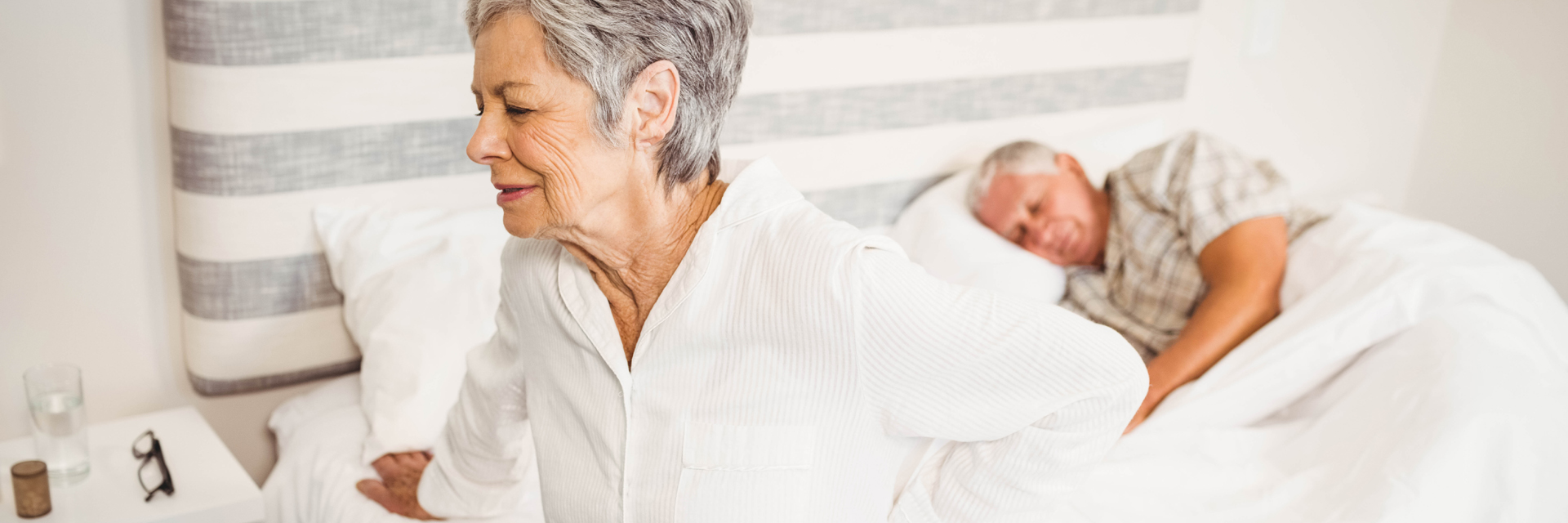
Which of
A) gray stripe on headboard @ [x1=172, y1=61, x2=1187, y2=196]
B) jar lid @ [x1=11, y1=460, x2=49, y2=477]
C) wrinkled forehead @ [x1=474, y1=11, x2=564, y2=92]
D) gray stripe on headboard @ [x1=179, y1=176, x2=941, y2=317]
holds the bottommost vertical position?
jar lid @ [x1=11, y1=460, x2=49, y2=477]

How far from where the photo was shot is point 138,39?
59.3 inches

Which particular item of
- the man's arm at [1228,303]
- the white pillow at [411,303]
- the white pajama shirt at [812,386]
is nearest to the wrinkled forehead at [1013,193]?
the man's arm at [1228,303]

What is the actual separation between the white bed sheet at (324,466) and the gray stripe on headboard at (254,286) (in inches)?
6.0

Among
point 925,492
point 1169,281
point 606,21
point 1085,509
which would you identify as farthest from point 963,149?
point 606,21

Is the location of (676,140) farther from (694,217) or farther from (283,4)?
(283,4)

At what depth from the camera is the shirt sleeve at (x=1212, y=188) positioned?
1.89 m

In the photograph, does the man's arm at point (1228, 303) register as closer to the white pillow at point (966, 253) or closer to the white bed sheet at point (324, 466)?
the white pillow at point (966, 253)

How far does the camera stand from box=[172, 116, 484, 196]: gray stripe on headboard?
1.53 metres

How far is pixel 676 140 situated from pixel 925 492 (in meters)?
0.43

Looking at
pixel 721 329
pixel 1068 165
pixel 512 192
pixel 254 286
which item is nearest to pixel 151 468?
pixel 254 286

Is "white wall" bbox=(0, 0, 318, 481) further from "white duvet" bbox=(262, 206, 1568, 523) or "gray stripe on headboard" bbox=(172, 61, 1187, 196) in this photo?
"white duvet" bbox=(262, 206, 1568, 523)

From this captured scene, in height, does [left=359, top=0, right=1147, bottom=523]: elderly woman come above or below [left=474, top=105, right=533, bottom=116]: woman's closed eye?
below

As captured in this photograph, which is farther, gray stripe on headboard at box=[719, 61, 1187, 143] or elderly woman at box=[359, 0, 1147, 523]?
gray stripe on headboard at box=[719, 61, 1187, 143]

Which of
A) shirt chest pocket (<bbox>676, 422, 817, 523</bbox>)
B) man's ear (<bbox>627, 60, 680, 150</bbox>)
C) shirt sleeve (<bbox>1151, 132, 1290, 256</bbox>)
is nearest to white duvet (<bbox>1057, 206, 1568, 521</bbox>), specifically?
shirt sleeve (<bbox>1151, 132, 1290, 256</bbox>)
